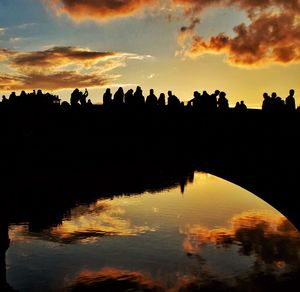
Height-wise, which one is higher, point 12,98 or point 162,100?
point 12,98

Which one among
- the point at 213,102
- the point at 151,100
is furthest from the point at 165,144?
the point at 213,102

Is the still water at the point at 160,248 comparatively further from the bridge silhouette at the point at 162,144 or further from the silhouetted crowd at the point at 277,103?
the silhouetted crowd at the point at 277,103

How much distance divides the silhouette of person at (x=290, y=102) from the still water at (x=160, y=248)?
31.0 meters

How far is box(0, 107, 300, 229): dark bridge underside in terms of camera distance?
43.6 feet

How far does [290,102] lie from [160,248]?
41150mm

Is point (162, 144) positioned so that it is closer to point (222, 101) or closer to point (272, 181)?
point (222, 101)

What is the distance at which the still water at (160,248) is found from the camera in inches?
1670

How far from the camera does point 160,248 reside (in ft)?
171

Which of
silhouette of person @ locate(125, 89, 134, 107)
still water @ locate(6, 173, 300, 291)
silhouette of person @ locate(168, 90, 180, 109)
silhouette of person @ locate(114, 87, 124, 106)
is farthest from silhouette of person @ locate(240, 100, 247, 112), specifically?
still water @ locate(6, 173, 300, 291)

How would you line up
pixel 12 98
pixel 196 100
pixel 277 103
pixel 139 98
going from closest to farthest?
pixel 277 103 → pixel 196 100 → pixel 139 98 → pixel 12 98

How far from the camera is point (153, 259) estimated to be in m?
48.1

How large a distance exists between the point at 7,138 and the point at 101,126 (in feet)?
12.9

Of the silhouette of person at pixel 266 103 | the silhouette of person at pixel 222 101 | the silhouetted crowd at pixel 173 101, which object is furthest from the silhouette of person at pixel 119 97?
the silhouette of person at pixel 266 103

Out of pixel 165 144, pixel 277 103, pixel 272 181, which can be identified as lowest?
pixel 272 181
